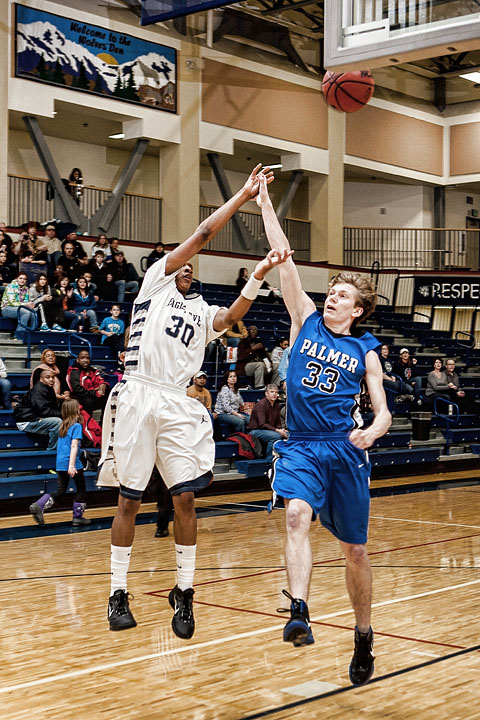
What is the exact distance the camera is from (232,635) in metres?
5.19

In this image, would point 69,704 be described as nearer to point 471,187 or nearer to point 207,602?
point 207,602

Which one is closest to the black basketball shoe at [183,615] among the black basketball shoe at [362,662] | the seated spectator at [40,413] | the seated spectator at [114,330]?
the black basketball shoe at [362,662]

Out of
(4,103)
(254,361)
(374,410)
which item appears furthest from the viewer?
(4,103)

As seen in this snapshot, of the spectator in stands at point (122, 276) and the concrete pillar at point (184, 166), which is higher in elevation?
the concrete pillar at point (184, 166)

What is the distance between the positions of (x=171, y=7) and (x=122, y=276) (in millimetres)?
7259

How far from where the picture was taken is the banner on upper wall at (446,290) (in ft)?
78.0

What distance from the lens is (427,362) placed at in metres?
20.2

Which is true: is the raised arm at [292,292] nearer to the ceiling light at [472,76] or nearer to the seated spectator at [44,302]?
the seated spectator at [44,302]

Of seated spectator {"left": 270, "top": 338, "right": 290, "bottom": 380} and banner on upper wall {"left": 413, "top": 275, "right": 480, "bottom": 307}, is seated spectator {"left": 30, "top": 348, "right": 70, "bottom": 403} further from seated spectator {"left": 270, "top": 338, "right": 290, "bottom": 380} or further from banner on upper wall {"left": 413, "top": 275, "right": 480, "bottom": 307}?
banner on upper wall {"left": 413, "top": 275, "right": 480, "bottom": 307}

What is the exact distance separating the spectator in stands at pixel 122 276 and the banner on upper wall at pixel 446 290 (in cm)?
998

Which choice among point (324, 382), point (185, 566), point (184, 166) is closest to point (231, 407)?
point (184, 166)

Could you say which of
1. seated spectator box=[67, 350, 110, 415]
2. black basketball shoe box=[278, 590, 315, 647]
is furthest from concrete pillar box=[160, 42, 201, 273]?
black basketball shoe box=[278, 590, 315, 647]

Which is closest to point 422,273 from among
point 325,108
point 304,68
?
point 325,108

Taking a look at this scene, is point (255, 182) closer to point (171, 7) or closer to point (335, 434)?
point (335, 434)
